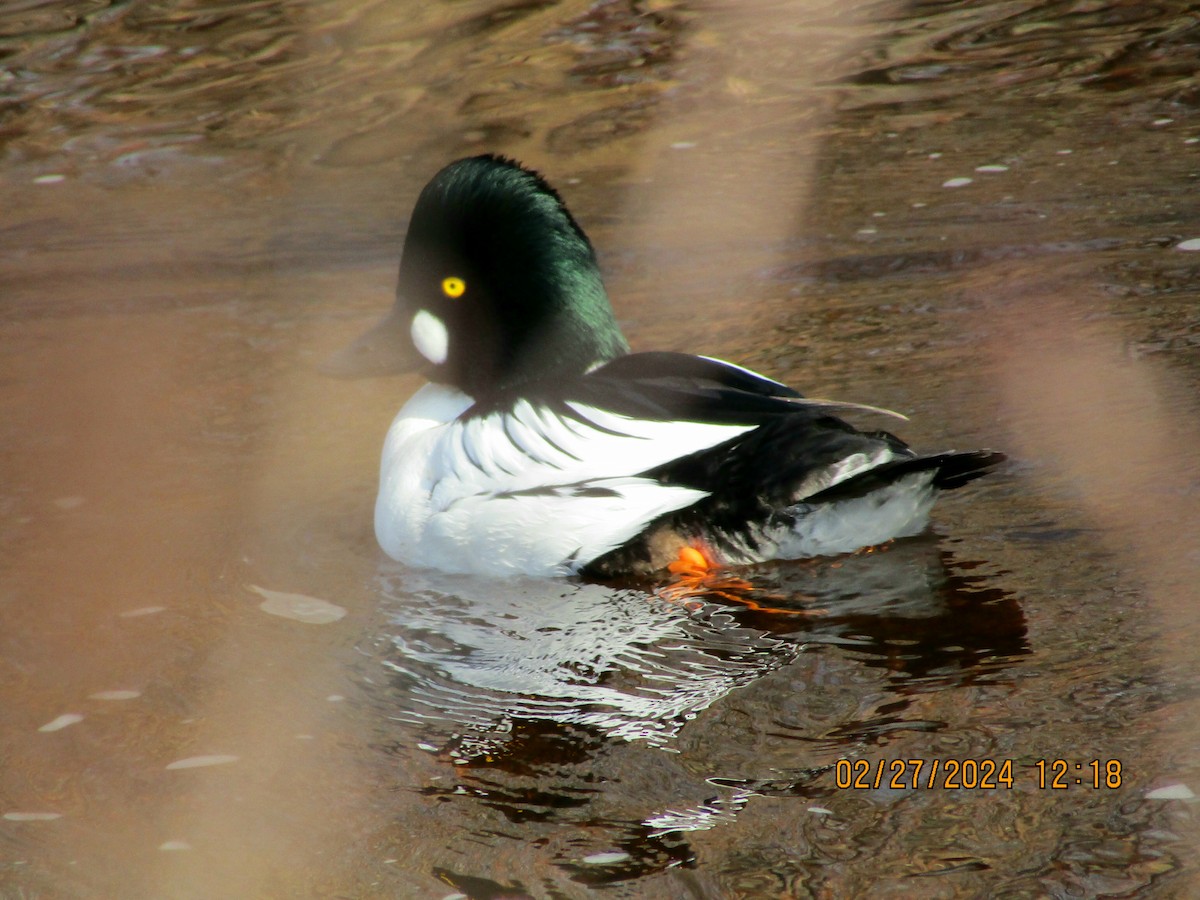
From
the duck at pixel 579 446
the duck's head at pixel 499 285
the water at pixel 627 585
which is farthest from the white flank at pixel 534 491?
the duck's head at pixel 499 285

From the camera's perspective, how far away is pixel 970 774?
2854 millimetres

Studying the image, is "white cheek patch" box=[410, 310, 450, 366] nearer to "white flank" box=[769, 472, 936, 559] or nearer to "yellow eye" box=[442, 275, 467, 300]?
"yellow eye" box=[442, 275, 467, 300]

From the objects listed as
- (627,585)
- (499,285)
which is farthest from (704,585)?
(499,285)

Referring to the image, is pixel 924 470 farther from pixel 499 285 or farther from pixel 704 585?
pixel 499 285

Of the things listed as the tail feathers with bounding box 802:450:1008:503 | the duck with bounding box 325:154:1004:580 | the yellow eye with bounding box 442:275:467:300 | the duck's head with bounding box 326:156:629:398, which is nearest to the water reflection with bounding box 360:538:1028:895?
the duck with bounding box 325:154:1004:580

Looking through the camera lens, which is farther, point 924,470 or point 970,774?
point 924,470

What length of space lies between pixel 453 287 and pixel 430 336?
224 mm

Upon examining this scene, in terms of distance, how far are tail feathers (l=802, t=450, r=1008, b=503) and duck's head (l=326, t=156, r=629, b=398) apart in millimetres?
967

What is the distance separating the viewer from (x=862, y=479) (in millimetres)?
3729

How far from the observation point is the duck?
379cm

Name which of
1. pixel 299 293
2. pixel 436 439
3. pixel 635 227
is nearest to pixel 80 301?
pixel 299 293

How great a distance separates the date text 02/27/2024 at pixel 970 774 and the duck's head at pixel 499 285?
1824 millimetres

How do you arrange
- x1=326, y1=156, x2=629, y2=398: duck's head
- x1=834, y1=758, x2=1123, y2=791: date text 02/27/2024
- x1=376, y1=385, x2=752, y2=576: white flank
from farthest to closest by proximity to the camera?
x1=326, y1=156, x2=629, y2=398: duck's head
x1=376, y1=385, x2=752, y2=576: white flank
x1=834, y1=758, x2=1123, y2=791: date text 02/27/2024

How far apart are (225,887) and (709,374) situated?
195cm
